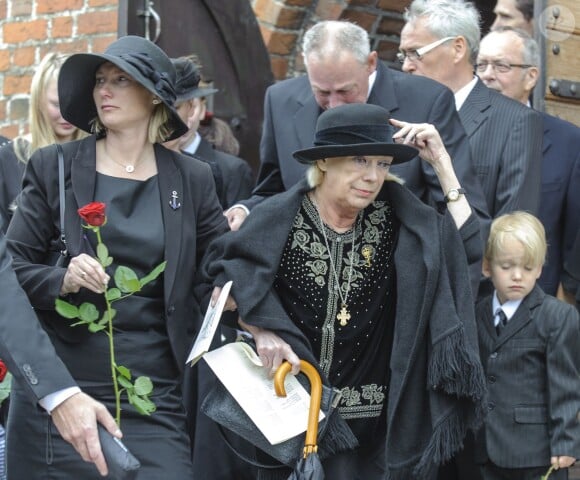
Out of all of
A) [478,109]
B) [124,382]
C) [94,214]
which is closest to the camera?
[94,214]

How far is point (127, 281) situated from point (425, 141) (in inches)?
49.1

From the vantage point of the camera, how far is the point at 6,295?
150 inches

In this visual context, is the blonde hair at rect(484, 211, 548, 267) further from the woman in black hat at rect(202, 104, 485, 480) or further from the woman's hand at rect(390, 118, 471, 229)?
the woman in black hat at rect(202, 104, 485, 480)

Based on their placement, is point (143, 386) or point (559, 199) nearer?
point (143, 386)

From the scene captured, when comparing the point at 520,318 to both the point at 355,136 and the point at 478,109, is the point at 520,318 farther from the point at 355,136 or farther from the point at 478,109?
the point at 355,136

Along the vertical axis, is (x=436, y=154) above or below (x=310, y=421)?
above

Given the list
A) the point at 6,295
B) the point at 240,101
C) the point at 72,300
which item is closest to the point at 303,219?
the point at 72,300

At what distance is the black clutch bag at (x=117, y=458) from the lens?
12.3 feet

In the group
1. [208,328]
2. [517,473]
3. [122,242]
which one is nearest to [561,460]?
[517,473]

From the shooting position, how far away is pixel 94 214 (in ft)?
13.6

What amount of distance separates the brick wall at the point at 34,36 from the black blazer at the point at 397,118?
2.29 metres

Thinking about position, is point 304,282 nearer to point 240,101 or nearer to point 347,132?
point 347,132

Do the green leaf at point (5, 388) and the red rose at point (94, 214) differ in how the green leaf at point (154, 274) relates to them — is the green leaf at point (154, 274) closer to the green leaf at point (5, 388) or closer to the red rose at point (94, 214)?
the red rose at point (94, 214)

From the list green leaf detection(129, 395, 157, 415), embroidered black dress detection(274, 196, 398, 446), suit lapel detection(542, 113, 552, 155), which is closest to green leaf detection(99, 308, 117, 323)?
green leaf detection(129, 395, 157, 415)
